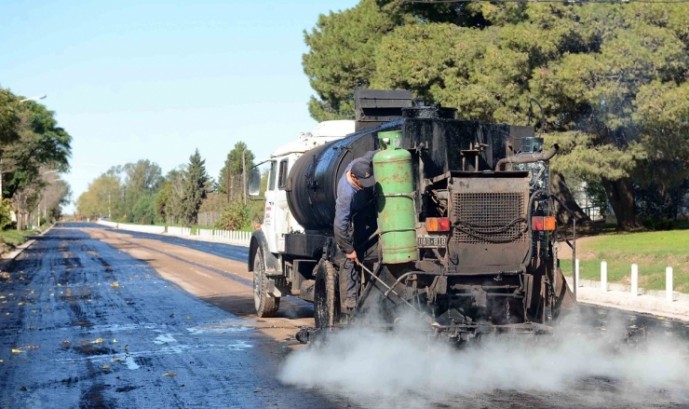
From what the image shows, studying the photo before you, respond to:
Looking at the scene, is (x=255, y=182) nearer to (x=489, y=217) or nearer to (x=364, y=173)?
(x=364, y=173)

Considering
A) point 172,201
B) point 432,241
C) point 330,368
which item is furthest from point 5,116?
point 172,201

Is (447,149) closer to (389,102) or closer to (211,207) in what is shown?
(389,102)

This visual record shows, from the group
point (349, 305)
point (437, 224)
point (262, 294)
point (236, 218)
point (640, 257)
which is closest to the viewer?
point (437, 224)

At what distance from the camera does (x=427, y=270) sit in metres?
9.85

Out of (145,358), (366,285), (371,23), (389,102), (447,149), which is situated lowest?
(145,358)

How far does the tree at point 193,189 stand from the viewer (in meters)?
124

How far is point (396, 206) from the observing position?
997 centimetres

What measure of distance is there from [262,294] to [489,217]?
6873 mm

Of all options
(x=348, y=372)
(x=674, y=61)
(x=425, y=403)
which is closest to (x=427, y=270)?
(x=348, y=372)

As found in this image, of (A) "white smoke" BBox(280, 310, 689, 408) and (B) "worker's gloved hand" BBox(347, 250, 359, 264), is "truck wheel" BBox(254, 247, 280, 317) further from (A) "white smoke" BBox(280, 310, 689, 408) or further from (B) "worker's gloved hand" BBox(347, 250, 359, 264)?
(B) "worker's gloved hand" BBox(347, 250, 359, 264)

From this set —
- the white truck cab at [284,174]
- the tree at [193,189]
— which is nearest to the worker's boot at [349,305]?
the white truck cab at [284,174]

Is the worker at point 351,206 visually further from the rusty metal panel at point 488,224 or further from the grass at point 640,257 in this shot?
the grass at point 640,257

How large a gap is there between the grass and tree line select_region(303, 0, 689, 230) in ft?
8.18

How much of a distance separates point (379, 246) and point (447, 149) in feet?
4.52
